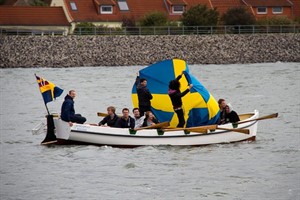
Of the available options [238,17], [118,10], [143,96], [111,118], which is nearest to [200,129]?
[143,96]

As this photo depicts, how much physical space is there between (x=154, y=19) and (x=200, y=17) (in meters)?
3.92

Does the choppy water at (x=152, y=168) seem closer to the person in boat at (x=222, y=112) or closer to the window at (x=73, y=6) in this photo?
the person in boat at (x=222, y=112)

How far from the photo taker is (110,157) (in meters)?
27.5

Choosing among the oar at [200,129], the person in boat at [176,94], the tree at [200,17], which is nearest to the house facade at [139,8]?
the tree at [200,17]

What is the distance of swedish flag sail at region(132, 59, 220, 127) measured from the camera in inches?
1174

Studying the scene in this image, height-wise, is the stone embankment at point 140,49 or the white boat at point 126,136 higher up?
the white boat at point 126,136

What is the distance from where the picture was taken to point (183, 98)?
30.2 metres

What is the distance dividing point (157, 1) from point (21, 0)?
16.3m

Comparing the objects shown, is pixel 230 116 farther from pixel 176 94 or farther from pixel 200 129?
pixel 176 94

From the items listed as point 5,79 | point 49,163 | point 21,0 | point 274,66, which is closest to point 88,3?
point 21,0

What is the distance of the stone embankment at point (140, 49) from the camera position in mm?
77000

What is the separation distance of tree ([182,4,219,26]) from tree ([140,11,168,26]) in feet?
A: 5.64

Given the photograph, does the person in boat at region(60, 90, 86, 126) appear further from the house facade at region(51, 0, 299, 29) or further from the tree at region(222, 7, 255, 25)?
the house facade at region(51, 0, 299, 29)

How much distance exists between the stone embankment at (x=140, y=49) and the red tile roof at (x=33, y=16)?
13061 mm
